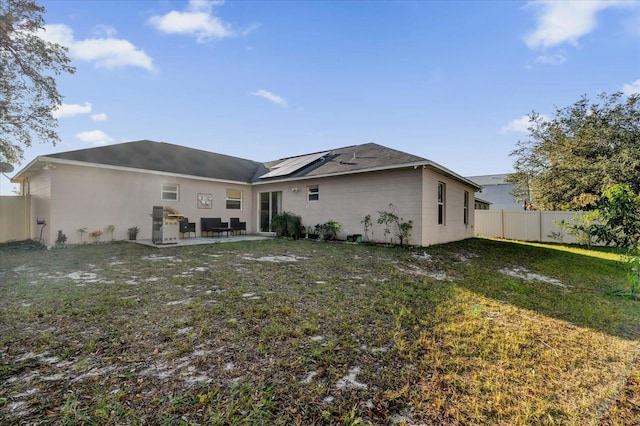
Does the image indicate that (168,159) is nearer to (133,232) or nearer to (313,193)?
(133,232)

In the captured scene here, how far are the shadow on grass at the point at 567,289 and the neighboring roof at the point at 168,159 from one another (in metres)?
11.0

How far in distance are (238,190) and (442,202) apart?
30.8 feet

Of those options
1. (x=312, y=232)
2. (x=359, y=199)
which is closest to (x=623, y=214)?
(x=359, y=199)

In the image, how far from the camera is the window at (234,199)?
13484mm

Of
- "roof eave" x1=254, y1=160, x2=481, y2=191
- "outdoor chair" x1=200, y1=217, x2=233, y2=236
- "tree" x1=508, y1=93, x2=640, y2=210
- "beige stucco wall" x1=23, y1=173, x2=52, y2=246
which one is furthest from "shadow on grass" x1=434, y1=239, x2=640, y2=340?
"beige stucco wall" x1=23, y1=173, x2=52, y2=246

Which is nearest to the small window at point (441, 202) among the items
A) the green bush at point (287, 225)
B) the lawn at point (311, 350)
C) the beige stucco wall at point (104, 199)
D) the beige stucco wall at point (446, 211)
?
the beige stucco wall at point (446, 211)

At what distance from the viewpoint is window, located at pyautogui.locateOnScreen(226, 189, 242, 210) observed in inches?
531

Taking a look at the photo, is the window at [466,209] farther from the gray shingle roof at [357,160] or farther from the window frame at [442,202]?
the gray shingle roof at [357,160]

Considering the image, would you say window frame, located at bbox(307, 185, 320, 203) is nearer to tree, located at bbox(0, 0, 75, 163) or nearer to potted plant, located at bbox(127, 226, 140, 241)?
potted plant, located at bbox(127, 226, 140, 241)

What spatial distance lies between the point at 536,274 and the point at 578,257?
4.34m

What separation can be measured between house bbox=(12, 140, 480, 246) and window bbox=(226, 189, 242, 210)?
50mm

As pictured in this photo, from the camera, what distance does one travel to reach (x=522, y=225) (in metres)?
14.1

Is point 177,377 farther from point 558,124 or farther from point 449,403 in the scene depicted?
point 558,124

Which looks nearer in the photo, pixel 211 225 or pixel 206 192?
pixel 211 225
